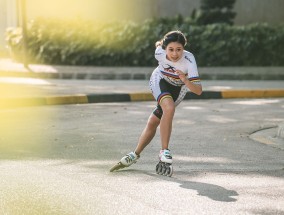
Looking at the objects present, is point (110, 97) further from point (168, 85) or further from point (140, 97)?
point (168, 85)

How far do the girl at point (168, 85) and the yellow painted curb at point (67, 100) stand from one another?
6.18 metres

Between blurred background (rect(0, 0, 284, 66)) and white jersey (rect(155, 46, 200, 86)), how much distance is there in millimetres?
14005

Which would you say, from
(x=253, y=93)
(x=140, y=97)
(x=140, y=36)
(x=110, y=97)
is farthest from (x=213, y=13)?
(x=110, y=97)

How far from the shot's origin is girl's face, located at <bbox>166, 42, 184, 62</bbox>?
7168mm

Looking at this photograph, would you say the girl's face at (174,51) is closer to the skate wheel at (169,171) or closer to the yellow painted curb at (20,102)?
the skate wheel at (169,171)

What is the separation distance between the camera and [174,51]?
7172mm

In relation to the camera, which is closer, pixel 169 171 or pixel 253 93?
pixel 169 171

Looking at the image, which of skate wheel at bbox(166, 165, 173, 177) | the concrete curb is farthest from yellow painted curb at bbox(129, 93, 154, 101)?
skate wheel at bbox(166, 165, 173, 177)

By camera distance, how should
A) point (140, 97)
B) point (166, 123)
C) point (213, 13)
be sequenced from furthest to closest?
point (213, 13) → point (140, 97) → point (166, 123)

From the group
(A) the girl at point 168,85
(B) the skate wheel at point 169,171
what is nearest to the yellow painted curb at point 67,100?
(A) the girl at point 168,85

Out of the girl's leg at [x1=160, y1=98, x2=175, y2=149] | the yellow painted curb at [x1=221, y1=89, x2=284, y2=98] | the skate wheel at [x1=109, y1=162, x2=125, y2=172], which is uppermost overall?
the girl's leg at [x1=160, y1=98, x2=175, y2=149]

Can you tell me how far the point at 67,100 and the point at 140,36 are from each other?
28.5ft

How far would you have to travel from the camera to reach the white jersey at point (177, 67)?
7137mm

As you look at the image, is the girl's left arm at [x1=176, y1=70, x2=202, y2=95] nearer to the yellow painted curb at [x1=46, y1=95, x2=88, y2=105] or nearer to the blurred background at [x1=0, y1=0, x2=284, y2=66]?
the yellow painted curb at [x1=46, y1=95, x2=88, y2=105]
